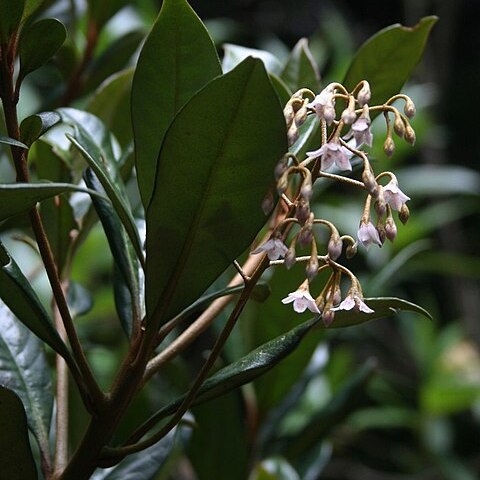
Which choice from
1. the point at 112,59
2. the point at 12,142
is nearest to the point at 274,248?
the point at 12,142

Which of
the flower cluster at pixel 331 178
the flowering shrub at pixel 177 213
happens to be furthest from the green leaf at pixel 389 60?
the flower cluster at pixel 331 178

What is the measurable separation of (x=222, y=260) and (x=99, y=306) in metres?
0.98

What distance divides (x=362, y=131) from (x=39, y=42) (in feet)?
0.63

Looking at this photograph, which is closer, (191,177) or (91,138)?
(191,177)

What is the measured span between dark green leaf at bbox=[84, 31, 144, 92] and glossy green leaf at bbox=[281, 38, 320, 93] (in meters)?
0.26

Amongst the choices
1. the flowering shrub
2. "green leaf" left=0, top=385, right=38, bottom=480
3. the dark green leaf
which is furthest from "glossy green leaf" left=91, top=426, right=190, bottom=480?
the dark green leaf

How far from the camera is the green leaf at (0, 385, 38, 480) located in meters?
0.48

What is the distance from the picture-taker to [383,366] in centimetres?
285

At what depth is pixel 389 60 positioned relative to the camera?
2.06 ft

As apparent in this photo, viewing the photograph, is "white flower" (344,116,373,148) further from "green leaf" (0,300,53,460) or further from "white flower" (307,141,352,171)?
A: "green leaf" (0,300,53,460)

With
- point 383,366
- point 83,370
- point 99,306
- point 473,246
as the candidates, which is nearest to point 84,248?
point 99,306

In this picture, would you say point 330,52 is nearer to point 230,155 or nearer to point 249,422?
point 249,422

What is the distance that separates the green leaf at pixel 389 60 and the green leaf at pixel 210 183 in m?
0.22

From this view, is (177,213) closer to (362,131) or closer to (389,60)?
(362,131)
